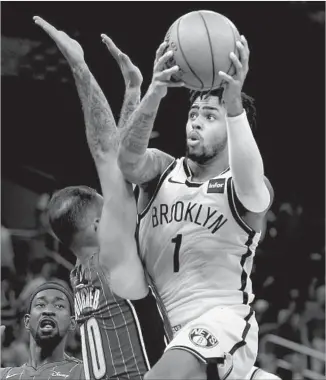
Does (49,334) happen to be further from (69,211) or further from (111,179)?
(111,179)

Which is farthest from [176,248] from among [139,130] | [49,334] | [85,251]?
[49,334]

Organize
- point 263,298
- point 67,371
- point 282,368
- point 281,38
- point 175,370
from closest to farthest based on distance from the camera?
point 175,370 → point 67,371 → point 282,368 → point 263,298 → point 281,38

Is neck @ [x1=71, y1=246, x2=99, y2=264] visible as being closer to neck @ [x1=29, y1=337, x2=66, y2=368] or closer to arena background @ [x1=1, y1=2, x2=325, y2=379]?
neck @ [x1=29, y1=337, x2=66, y2=368]

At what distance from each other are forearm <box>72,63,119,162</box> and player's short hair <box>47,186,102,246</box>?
10.8 inches

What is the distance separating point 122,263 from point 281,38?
759cm

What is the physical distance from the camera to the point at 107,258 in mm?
3811

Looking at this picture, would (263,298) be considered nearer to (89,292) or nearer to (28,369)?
(28,369)

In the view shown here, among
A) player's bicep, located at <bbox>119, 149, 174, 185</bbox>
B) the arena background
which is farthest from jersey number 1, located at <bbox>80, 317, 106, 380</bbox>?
the arena background

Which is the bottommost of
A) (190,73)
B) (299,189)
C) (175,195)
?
(299,189)

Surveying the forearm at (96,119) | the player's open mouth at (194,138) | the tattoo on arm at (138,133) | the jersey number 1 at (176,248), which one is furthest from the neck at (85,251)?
the player's open mouth at (194,138)

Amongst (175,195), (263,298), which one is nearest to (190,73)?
(175,195)

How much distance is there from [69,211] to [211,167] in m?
0.82

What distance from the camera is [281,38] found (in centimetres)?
1078

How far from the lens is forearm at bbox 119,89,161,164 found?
352 cm
